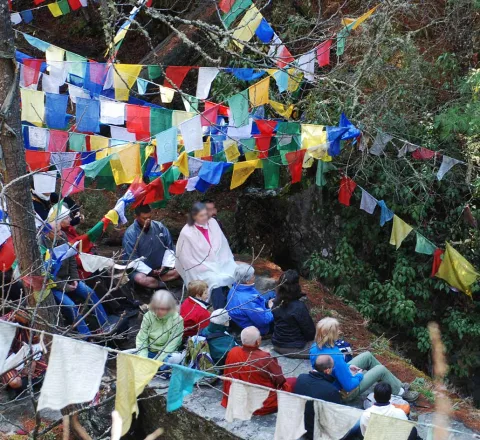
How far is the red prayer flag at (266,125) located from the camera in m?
9.35

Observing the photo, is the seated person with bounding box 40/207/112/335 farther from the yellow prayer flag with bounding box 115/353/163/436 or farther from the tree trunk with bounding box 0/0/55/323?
the yellow prayer flag with bounding box 115/353/163/436

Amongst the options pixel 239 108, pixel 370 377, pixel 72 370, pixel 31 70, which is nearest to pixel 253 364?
pixel 370 377

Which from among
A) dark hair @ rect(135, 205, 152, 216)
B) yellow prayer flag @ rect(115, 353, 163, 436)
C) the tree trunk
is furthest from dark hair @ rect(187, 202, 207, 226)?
yellow prayer flag @ rect(115, 353, 163, 436)

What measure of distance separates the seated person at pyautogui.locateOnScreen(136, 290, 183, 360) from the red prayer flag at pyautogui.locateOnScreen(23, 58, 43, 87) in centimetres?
420

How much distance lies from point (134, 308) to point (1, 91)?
11.8 feet

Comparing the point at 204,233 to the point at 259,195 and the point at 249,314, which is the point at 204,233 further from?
the point at 259,195

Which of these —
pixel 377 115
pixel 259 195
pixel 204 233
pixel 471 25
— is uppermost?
pixel 471 25

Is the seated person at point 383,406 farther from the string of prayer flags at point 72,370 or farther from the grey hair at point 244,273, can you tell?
the string of prayer flags at point 72,370

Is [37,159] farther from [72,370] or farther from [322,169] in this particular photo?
[72,370]

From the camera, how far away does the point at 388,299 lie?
35.5 feet

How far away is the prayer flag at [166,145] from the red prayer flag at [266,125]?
1.67 meters

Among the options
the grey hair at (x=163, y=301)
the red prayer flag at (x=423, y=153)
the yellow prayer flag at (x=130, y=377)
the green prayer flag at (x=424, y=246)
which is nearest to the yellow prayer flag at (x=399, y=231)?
the green prayer flag at (x=424, y=246)

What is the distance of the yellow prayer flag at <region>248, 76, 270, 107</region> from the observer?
8.57m

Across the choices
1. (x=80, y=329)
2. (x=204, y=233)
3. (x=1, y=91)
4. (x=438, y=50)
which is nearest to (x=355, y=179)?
(x=438, y=50)
